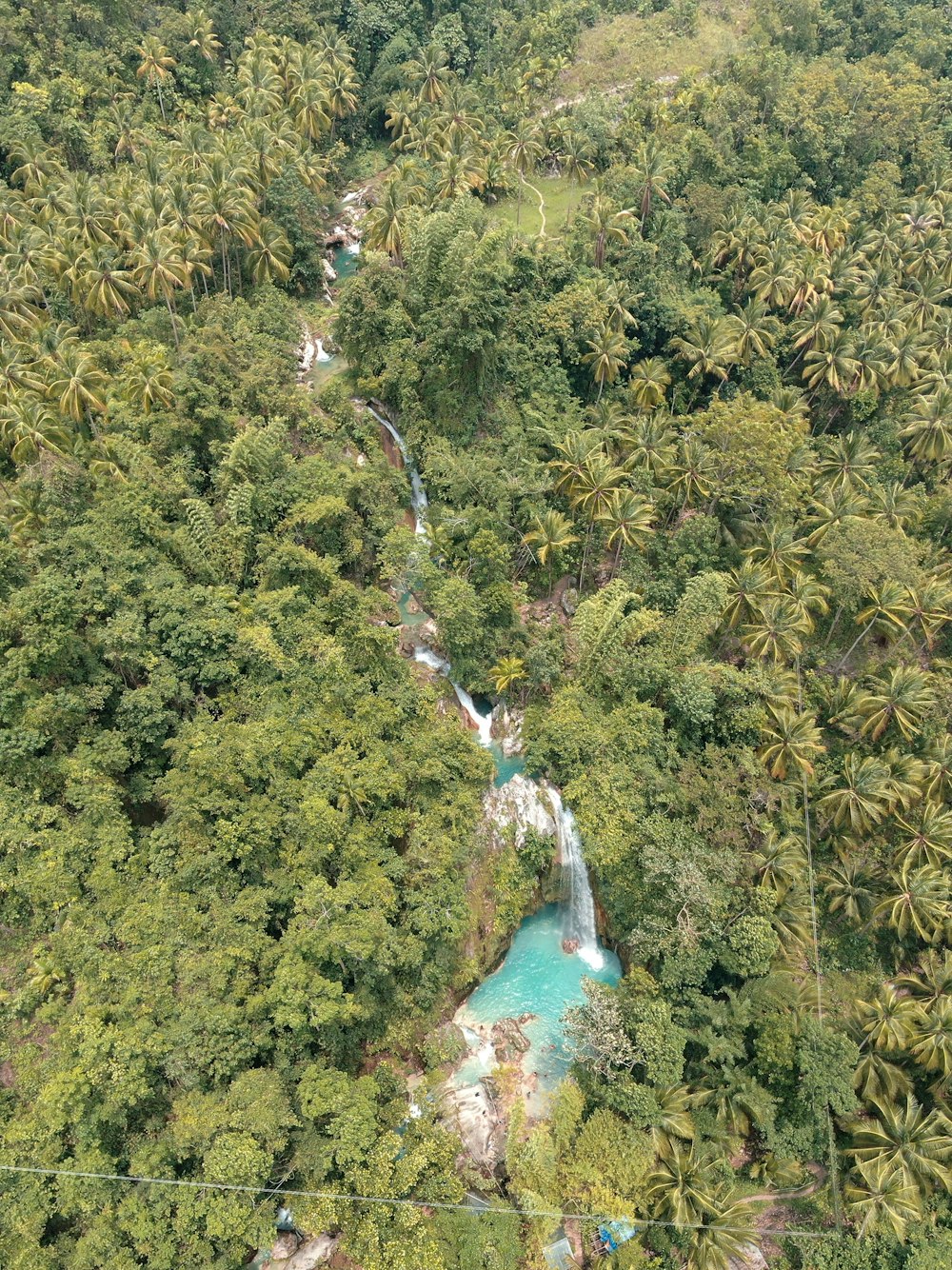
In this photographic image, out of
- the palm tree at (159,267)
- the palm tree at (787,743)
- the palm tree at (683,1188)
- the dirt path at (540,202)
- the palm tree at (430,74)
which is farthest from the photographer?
the palm tree at (430,74)

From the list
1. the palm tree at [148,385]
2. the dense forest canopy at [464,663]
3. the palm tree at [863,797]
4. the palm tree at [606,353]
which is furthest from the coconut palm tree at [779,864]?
the palm tree at [148,385]

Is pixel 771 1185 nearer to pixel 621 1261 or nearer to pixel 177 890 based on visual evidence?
pixel 621 1261

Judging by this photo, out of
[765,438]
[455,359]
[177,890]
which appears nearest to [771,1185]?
[177,890]

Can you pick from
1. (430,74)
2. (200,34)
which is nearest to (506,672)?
(430,74)

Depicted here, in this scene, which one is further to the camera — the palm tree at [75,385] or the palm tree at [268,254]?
the palm tree at [268,254]

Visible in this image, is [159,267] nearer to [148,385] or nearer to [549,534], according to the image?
[148,385]

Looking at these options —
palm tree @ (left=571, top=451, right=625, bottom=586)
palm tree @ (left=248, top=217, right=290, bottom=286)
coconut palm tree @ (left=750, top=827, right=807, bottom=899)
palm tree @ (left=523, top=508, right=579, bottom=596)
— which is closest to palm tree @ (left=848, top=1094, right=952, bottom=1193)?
coconut palm tree @ (left=750, top=827, right=807, bottom=899)

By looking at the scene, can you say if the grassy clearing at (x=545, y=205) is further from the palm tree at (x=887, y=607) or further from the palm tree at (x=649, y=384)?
the palm tree at (x=887, y=607)
